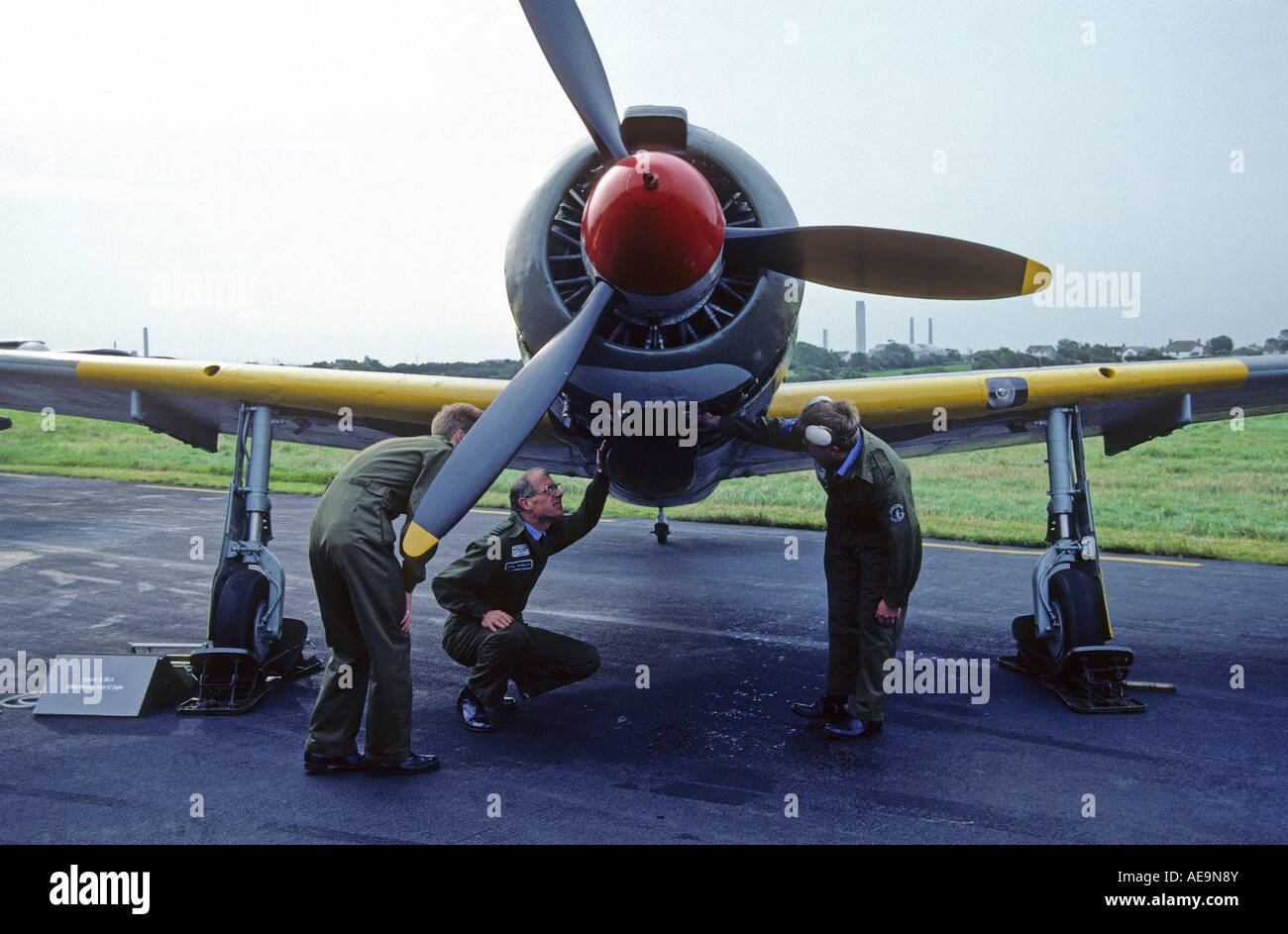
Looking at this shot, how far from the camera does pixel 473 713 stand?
184 inches

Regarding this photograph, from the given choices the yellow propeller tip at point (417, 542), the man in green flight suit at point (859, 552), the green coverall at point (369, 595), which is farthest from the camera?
the man in green flight suit at point (859, 552)

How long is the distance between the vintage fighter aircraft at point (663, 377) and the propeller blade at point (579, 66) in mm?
10

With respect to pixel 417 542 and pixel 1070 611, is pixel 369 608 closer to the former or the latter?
pixel 417 542

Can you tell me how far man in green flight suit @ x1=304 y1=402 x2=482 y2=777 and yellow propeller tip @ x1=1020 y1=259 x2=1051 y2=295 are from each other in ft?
9.29

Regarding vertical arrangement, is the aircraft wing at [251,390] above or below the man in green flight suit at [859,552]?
above

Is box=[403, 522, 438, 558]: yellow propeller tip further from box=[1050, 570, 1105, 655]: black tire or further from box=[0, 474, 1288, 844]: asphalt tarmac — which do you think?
box=[1050, 570, 1105, 655]: black tire

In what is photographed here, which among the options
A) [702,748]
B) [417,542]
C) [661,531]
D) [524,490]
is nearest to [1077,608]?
[702,748]

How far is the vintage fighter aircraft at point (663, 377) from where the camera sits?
161 inches

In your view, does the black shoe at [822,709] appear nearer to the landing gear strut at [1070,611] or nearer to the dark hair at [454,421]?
the landing gear strut at [1070,611]

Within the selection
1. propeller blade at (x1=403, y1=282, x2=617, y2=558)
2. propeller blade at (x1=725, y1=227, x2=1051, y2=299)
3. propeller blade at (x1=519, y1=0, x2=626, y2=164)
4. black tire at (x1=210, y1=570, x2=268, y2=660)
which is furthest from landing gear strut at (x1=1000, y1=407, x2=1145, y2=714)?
black tire at (x1=210, y1=570, x2=268, y2=660)

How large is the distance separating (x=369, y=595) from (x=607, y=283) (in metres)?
1.76

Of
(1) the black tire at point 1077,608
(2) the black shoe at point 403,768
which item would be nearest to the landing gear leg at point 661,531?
(1) the black tire at point 1077,608
